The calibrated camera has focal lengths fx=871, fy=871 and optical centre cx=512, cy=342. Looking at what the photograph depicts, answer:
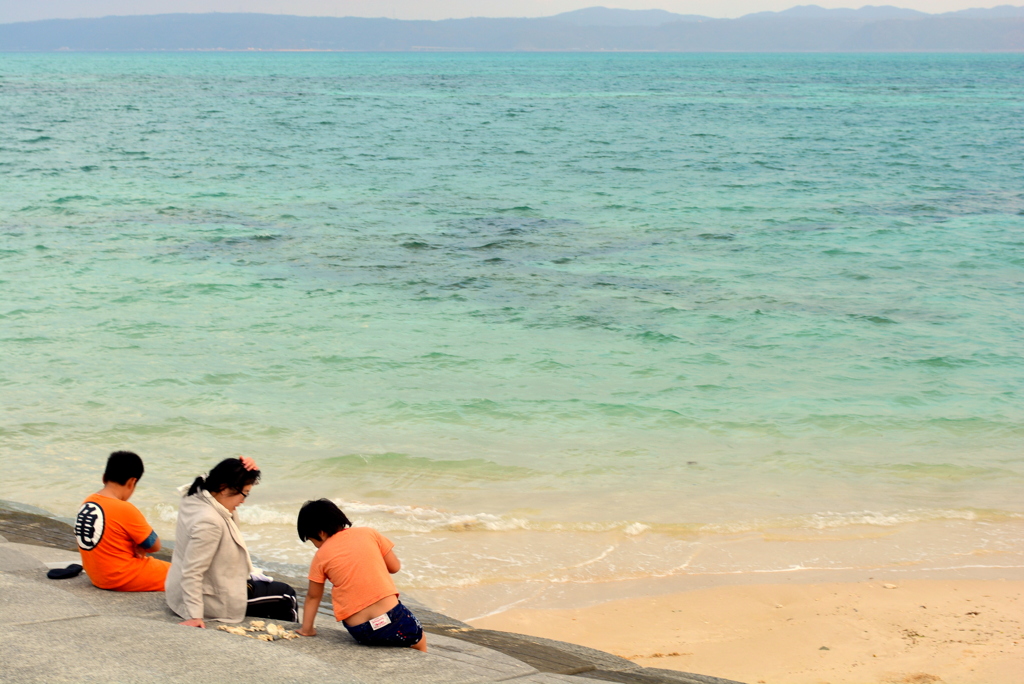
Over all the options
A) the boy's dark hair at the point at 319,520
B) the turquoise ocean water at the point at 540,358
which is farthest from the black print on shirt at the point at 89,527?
the turquoise ocean water at the point at 540,358

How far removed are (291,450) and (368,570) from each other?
18.1ft

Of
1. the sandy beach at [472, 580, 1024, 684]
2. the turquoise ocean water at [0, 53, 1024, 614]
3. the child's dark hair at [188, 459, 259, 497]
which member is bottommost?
the sandy beach at [472, 580, 1024, 684]

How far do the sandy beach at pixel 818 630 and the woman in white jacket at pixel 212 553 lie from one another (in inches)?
94.5

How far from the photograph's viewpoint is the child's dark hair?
4152mm

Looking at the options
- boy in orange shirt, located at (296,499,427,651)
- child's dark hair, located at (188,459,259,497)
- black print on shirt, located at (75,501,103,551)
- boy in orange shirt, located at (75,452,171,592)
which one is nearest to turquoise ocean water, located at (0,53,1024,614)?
boy in orange shirt, located at (75,452,171,592)

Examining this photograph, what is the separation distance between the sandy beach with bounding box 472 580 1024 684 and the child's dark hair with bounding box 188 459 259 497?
264 centimetres

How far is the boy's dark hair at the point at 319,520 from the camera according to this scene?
412 centimetres

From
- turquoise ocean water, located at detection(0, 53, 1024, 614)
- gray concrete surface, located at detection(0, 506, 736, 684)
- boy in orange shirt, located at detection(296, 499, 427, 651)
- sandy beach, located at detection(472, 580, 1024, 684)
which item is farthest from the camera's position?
turquoise ocean water, located at detection(0, 53, 1024, 614)

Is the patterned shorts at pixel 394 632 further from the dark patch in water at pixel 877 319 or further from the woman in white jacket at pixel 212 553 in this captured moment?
the dark patch in water at pixel 877 319

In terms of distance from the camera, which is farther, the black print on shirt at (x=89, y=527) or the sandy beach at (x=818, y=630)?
the sandy beach at (x=818, y=630)

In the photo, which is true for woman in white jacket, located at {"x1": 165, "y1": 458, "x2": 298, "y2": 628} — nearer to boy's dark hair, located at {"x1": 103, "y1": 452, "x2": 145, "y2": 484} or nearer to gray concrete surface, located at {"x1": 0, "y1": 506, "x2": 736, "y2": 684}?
gray concrete surface, located at {"x1": 0, "y1": 506, "x2": 736, "y2": 684}

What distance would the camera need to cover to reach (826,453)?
31.1 feet

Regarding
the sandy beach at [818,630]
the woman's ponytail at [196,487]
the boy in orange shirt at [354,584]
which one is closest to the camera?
the boy in orange shirt at [354,584]

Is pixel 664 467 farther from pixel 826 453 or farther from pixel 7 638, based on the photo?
pixel 7 638
